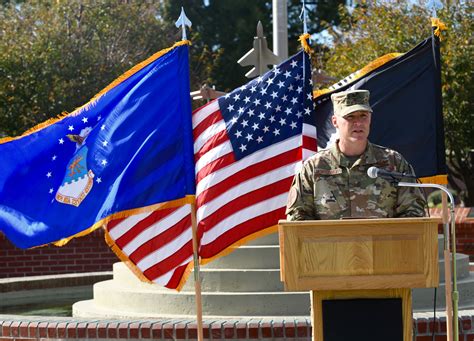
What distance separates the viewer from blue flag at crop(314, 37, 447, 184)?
8922mm

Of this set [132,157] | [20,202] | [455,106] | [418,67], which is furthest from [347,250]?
[455,106]

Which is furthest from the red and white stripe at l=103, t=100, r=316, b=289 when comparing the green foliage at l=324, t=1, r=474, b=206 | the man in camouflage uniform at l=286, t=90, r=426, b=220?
the green foliage at l=324, t=1, r=474, b=206

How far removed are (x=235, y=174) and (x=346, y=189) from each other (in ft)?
6.84

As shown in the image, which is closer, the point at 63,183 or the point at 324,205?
the point at 324,205

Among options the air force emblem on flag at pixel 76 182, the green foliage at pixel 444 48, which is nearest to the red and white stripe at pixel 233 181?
the air force emblem on flag at pixel 76 182

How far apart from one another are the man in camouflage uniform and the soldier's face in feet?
0.08

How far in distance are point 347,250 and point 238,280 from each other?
13.6ft

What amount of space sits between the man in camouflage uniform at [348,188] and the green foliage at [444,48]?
58.9ft

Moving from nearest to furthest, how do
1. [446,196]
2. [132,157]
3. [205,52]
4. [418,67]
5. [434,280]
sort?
[434,280]
[446,196]
[132,157]
[418,67]
[205,52]

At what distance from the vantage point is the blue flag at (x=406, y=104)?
351 inches

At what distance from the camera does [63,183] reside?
7855 millimetres

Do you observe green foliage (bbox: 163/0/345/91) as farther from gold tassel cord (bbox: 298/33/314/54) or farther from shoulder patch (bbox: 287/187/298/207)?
shoulder patch (bbox: 287/187/298/207)

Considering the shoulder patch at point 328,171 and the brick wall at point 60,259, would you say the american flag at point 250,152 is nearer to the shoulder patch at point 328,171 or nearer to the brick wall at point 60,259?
the shoulder patch at point 328,171

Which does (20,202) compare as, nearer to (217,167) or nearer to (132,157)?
(132,157)
